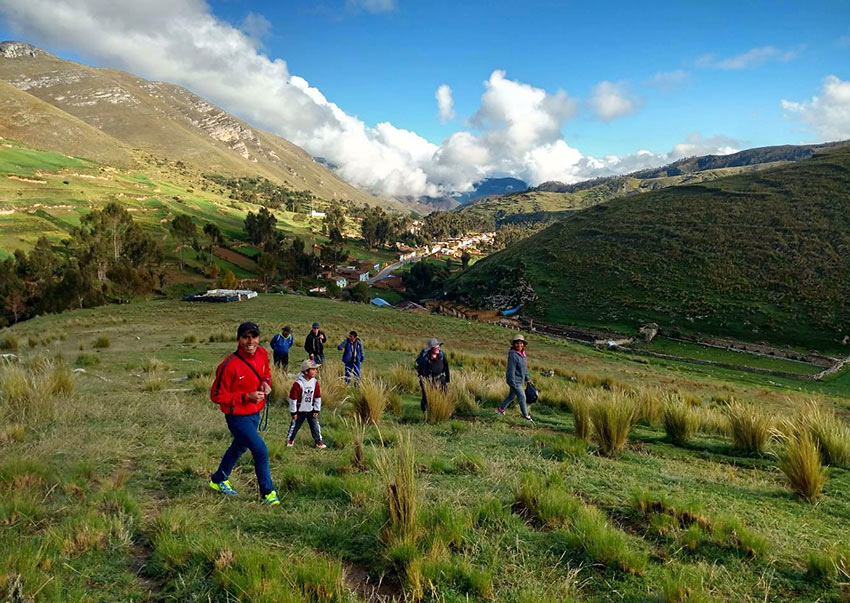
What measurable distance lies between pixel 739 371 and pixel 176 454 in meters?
39.6

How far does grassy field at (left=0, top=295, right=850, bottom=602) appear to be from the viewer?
3035 millimetres

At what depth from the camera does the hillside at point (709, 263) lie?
47719 mm

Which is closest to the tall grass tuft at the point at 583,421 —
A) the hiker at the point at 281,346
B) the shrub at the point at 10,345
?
the hiker at the point at 281,346

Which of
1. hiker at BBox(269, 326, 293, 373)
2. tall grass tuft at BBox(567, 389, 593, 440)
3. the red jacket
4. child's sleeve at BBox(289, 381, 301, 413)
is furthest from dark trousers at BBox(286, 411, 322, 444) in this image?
hiker at BBox(269, 326, 293, 373)

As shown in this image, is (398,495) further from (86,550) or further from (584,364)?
(584,364)

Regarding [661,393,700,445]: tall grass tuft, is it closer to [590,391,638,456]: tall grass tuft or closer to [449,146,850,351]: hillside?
[590,391,638,456]: tall grass tuft

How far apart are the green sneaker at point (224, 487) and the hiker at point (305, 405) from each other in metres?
1.82

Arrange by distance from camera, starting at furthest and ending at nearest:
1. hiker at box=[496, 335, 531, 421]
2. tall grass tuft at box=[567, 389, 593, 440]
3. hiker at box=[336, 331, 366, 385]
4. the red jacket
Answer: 1. hiker at box=[336, 331, 366, 385]
2. hiker at box=[496, 335, 531, 421]
3. tall grass tuft at box=[567, 389, 593, 440]
4. the red jacket

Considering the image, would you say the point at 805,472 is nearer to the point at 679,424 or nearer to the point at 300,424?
the point at 679,424

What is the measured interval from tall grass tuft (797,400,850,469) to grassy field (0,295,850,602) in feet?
0.49

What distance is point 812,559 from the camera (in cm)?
326

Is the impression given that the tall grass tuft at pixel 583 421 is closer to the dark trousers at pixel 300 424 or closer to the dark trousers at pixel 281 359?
the dark trousers at pixel 300 424

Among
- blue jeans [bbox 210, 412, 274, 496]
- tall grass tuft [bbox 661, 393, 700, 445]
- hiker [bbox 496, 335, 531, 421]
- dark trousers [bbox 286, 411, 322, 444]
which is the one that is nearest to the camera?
blue jeans [bbox 210, 412, 274, 496]

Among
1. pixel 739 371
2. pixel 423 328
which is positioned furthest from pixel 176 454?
pixel 739 371
